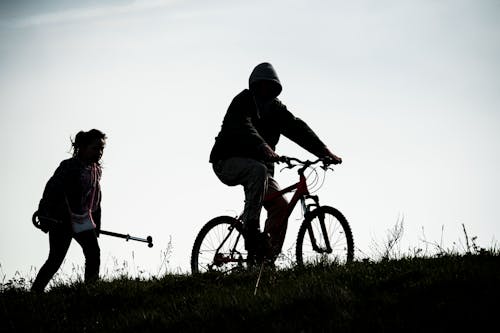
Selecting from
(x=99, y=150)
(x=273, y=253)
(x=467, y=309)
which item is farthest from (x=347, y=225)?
(x=99, y=150)

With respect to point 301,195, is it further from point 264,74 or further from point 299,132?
point 264,74

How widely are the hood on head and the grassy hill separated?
2.72 metres

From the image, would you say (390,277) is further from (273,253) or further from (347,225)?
(273,253)

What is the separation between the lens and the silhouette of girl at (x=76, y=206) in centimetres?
755

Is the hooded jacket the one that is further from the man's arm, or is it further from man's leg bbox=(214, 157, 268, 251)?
man's leg bbox=(214, 157, 268, 251)

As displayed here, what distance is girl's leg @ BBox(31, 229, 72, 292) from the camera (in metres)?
7.51

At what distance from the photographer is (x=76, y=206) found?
773 cm

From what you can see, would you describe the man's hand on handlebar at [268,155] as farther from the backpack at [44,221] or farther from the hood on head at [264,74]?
the backpack at [44,221]

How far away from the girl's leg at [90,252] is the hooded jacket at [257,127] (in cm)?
184

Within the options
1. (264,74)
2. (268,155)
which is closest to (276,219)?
(268,155)

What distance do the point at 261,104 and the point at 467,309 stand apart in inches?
172

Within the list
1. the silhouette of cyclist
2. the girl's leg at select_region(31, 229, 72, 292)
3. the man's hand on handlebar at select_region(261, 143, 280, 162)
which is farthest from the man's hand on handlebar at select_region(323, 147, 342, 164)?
the girl's leg at select_region(31, 229, 72, 292)

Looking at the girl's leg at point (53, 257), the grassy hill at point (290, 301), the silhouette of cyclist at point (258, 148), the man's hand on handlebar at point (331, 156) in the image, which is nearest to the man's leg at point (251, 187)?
the silhouette of cyclist at point (258, 148)

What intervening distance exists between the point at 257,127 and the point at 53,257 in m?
3.05
